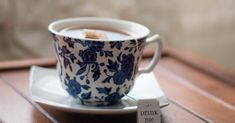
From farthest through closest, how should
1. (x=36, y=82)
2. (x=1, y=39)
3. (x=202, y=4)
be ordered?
1. (x=202, y=4)
2. (x=1, y=39)
3. (x=36, y=82)

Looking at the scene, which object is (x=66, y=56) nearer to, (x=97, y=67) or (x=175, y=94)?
(x=97, y=67)

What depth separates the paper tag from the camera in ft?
2.11

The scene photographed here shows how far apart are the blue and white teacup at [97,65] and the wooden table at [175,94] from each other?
3 centimetres

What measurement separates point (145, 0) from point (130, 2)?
5 cm

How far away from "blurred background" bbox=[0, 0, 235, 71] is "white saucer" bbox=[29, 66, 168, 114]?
0.41 m

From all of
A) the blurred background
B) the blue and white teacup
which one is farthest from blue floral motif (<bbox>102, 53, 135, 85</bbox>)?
the blurred background

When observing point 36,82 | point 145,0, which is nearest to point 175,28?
point 145,0

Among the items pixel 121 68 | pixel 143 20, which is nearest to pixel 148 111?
pixel 121 68

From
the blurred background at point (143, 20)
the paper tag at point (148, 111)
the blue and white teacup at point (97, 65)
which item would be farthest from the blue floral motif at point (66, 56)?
the blurred background at point (143, 20)

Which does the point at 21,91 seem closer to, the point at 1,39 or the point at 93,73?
the point at 93,73

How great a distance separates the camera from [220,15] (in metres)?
1.51

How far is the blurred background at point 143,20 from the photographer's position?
1.18 metres

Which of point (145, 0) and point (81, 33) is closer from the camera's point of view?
point (81, 33)

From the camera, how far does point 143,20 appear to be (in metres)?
1.34
